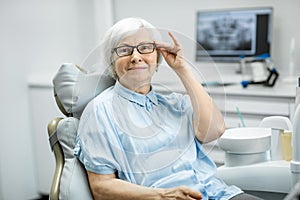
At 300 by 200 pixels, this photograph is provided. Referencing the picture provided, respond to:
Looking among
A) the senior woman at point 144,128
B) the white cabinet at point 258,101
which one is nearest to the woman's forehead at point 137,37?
the senior woman at point 144,128

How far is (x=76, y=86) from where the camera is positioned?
1525mm

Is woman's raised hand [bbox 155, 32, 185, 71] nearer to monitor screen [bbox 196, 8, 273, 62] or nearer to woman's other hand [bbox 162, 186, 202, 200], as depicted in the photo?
woman's other hand [bbox 162, 186, 202, 200]

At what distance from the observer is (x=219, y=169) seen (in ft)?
5.23

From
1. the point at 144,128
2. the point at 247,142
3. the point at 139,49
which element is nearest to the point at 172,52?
the point at 139,49

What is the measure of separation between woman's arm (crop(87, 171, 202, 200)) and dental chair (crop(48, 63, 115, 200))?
0.19 ft

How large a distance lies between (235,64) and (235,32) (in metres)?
0.22

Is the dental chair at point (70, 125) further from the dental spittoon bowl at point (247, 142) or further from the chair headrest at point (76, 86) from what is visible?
the dental spittoon bowl at point (247, 142)

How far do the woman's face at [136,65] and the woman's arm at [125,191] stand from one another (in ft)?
0.99

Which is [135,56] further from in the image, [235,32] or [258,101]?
[235,32]

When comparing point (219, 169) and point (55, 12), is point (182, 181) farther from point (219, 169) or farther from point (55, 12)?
point (55, 12)

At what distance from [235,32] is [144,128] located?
1802mm

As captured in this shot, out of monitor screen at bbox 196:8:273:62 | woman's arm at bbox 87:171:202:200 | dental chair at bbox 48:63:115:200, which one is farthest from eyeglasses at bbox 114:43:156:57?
monitor screen at bbox 196:8:273:62

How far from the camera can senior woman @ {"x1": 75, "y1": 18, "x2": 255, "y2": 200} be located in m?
1.37

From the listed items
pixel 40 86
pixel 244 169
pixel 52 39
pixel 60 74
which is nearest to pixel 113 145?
pixel 60 74
